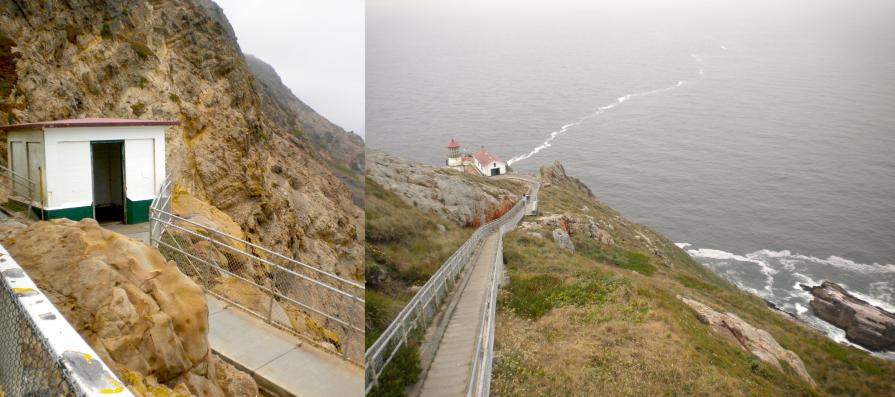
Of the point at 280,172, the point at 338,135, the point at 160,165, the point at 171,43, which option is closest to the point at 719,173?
the point at 280,172

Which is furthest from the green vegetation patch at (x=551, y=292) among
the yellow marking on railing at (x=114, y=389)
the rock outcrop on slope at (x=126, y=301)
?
the yellow marking on railing at (x=114, y=389)

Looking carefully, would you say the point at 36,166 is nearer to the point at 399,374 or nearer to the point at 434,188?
the point at 434,188

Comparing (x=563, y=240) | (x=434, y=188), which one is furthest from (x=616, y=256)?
(x=434, y=188)

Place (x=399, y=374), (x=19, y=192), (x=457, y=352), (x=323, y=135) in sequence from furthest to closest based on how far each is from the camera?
1. (x=323, y=135)
2. (x=19, y=192)
3. (x=457, y=352)
4. (x=399, y=374)

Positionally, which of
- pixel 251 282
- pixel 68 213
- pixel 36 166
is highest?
pixel 36 166

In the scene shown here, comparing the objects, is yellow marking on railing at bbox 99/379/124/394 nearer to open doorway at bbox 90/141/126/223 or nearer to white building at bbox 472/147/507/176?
open doorway at bbox 90/141/126/223

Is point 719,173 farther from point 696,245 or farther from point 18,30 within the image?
point 18,30

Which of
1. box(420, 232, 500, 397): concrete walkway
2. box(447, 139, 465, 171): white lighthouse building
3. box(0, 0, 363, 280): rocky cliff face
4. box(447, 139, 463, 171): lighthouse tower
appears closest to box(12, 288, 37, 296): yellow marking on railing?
box(420, 232, 500, 397): concrete walkway
